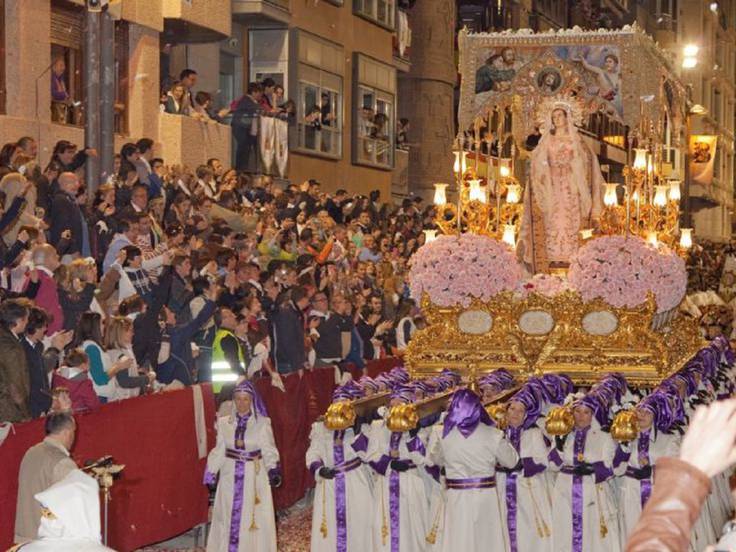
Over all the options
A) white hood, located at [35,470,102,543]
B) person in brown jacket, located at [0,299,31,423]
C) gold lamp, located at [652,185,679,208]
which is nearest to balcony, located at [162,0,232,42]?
gold lamp, located at [652,185,679,208]

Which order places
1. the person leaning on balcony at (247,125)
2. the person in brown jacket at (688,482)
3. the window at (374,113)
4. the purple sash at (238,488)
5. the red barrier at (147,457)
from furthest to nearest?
the window at (374,113) < the person leaning on balcony at (247,125) < the purple sash at (238,488) < the red barrier at (147,457) < the person in brown jacket at (688,482)

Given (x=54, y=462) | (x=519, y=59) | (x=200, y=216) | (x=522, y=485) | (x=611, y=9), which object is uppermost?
(x=611, y=9)

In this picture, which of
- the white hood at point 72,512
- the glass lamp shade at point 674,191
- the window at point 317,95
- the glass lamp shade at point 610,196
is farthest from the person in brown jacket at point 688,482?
the window at point 317,95

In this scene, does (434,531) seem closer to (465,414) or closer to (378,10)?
(465,414)

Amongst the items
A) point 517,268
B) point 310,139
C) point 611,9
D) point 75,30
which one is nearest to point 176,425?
point 517,268

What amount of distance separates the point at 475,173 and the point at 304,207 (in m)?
4.51

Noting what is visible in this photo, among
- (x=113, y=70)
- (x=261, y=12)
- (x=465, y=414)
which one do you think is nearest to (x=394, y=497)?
(x=465, y=414)

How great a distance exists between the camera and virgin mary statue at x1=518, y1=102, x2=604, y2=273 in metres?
18.8

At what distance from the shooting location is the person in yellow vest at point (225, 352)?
1484 centimetres

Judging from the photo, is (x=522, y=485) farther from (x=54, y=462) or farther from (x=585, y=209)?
(x=585, y=209)

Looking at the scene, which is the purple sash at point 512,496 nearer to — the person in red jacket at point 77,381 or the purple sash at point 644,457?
the purple sash at point 644,457

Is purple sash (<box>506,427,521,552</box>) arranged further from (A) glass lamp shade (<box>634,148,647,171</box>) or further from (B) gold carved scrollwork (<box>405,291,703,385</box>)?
(A) glass lamp shade (<box>634,148,647,171</box>)

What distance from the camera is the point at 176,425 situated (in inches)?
530

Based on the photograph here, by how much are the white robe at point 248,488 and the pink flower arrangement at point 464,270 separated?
5076 millimetres
